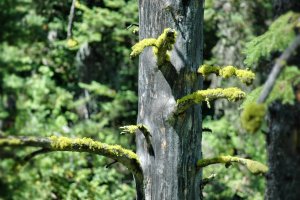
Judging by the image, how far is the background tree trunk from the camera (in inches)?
277

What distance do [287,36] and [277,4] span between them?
4543 millimetres

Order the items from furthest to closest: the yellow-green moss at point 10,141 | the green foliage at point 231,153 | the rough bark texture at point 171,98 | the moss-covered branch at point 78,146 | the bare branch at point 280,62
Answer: the green foliage at point 231,153 < the rough bark texture at point 171,98 < the moss-covered branch at point 78,146 < the yellow-green moss at point 10,141 < the bare branch at point 280,62

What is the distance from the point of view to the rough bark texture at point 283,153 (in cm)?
704

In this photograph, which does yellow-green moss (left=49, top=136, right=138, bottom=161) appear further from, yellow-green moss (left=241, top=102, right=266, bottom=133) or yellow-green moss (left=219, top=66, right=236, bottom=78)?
yellow-green moss (left=241, top=102, right=266, bottom=133)

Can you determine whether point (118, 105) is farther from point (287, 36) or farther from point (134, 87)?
point (287, 36)

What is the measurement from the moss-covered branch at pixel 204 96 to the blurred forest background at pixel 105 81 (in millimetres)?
4671

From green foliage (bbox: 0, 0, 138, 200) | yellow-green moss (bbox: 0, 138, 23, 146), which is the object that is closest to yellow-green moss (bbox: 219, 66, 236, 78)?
yellow-green moss (bbox: 0, 138, 23, 146)

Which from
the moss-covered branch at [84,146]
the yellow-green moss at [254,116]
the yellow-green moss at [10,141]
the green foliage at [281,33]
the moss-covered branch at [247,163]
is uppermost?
the green foliage at [281,33]

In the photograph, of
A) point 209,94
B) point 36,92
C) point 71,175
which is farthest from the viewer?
point 36,92

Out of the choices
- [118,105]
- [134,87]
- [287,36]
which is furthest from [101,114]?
[287,36]

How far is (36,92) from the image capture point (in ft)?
32.6

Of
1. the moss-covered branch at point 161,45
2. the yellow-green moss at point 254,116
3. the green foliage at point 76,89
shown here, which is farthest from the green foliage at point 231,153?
the yellow-green moss at point 254,116

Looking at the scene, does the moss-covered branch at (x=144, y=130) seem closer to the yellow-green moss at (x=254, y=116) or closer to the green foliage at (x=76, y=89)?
the yellow-green moss at (x=254, y=116)

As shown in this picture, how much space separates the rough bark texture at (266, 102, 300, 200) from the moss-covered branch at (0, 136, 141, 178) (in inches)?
130
